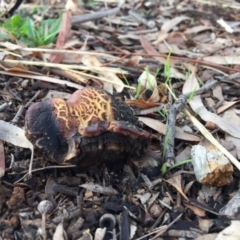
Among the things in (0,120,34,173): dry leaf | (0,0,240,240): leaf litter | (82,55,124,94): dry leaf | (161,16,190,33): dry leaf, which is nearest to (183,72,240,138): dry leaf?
(0,0,240,240): leaf litter

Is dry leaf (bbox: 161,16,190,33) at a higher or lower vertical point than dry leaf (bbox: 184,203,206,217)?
higher

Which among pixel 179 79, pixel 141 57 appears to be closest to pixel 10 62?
pixel 141 57

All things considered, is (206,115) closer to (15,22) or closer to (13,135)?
(13,135)

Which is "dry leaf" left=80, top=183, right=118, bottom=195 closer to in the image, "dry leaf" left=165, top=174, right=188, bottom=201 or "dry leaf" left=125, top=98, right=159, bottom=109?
"dry leaf" left=165, top=174, right=188, bottom=201

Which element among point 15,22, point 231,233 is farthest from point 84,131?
point 15,22

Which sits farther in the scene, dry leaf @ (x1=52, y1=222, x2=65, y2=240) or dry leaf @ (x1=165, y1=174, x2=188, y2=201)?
dry leaf @ (x1=165, y1=174, x2=188, y2=201)

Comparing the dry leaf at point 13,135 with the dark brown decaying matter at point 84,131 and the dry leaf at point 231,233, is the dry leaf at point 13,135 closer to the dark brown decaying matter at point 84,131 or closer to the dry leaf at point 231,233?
the dark brown decaying matter at point 84,131

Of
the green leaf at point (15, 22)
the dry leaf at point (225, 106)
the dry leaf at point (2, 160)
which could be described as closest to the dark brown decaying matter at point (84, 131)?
the dry leaf at point (2, 160)
